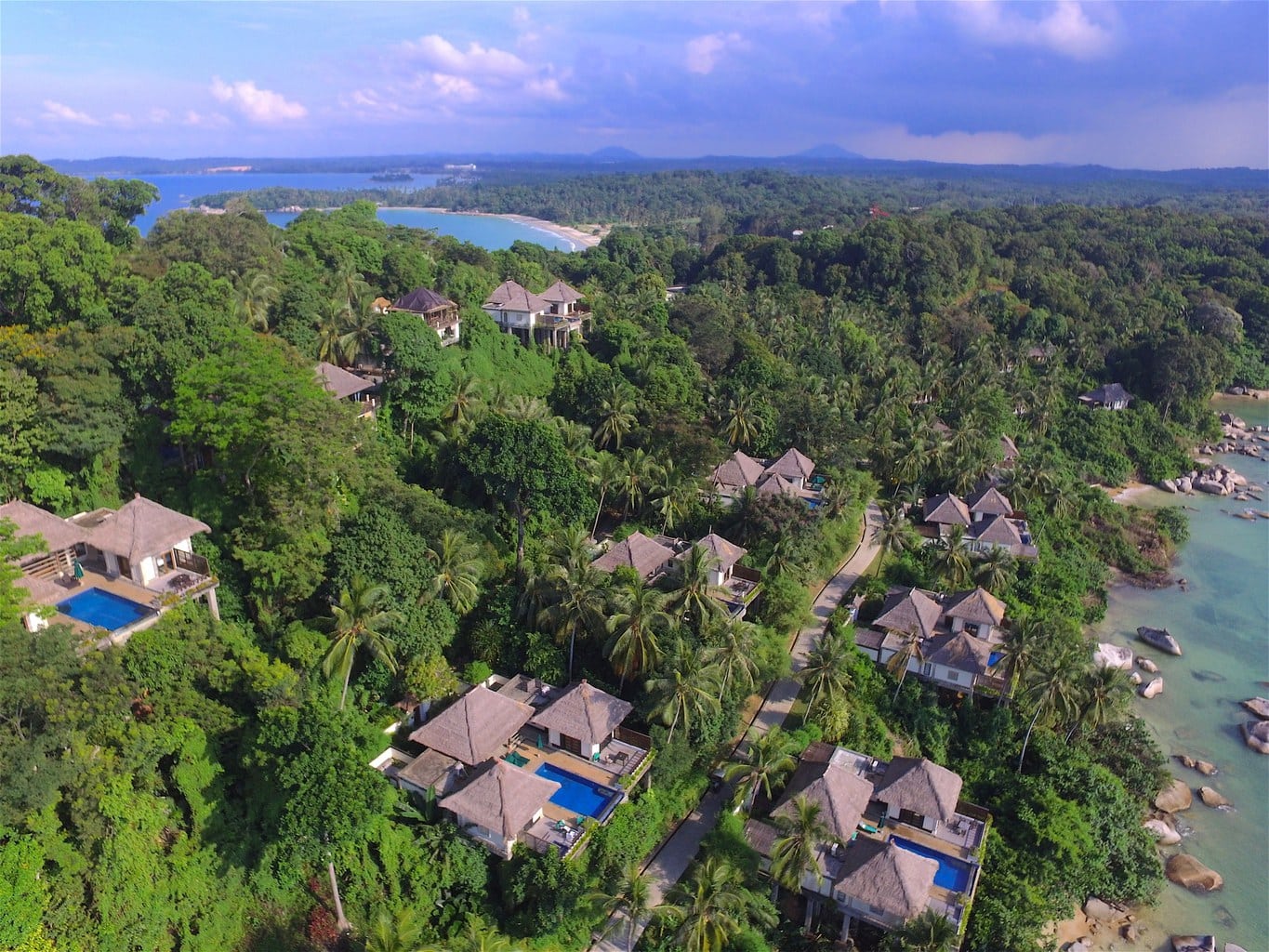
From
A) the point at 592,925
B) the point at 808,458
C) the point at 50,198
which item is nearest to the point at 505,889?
the point at 592,925

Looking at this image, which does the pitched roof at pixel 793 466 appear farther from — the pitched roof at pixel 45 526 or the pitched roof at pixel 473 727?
the pitched roof at pixel 45 526

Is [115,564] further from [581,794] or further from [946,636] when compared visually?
[946,636]

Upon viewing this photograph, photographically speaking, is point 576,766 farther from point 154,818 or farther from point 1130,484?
point 1130,484

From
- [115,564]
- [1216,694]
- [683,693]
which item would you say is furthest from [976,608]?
[115,564]

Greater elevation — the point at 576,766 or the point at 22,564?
the point at 22,564

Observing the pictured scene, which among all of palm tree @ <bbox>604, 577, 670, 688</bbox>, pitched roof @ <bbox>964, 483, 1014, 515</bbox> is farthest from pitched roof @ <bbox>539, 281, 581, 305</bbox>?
palm tree @ <bbox>604, 577, 670, 688</bbox>
